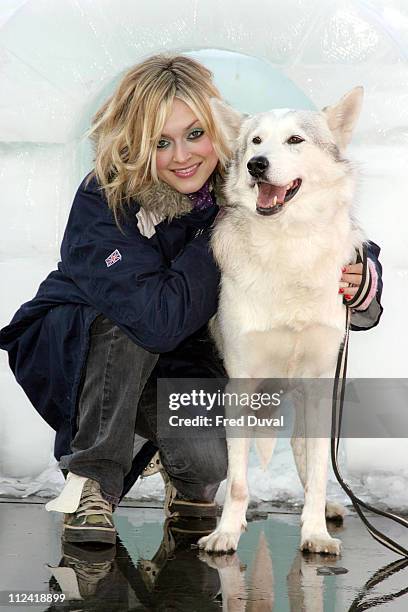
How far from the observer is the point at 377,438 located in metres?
3.23

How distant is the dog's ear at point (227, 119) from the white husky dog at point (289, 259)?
0.02 metres

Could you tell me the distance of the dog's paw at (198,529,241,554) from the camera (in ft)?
7.55

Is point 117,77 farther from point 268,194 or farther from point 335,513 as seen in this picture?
point 335,513

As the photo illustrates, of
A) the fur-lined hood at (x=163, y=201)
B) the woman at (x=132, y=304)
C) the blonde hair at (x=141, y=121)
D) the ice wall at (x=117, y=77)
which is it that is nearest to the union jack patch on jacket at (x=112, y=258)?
the woman at (x=132, y=304)

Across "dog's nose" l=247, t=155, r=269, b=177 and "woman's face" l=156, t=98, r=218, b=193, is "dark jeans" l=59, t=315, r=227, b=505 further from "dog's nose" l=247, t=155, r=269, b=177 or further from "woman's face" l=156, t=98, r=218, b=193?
"dog's nose" l=247, t=155, r=269, b=177

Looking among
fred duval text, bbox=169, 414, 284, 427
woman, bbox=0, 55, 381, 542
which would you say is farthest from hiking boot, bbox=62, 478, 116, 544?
fred duval text, bbox=169, 414, 284, 427

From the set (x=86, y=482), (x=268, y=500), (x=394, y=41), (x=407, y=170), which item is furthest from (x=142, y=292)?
(x=394, y=41)

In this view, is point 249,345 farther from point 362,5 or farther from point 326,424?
point 362,5

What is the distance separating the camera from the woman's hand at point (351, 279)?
2.50 metres

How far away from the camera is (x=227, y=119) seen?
103 inches

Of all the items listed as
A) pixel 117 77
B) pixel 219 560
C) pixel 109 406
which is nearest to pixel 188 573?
pixel 219 560

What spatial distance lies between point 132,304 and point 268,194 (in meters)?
0.48

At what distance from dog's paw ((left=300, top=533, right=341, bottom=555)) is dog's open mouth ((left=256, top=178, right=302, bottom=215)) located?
2.84 ft

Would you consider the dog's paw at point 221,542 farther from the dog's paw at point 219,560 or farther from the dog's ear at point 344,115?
the dog's ear at point 344,115
